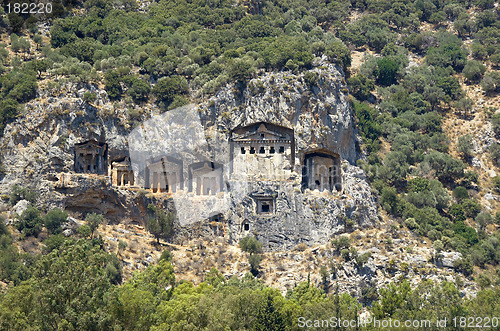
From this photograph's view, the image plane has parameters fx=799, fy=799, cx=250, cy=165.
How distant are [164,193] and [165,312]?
30145mm

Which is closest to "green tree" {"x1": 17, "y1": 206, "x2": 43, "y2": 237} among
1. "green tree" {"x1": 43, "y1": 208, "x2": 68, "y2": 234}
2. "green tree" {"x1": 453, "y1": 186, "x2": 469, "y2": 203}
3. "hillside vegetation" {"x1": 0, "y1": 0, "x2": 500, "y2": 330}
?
"hillside vegetation" {"x1": 0, "y1": 0, "x2": 500, "y2": 330}

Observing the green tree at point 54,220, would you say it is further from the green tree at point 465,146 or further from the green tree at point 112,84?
the green tree at point 465,146

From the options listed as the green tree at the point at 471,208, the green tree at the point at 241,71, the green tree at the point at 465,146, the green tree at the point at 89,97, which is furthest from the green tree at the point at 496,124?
the green tree at the point at 89,97

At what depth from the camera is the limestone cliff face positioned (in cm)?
8200

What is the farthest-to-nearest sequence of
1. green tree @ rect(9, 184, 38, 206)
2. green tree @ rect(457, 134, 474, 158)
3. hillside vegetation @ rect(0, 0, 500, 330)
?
1. green tree @ rect(457, 134, 474, 158)
2. green tree @ rect(9, 184, 38, 206)
3. hillside vegetation @ rect(0, 0, 500, 330)

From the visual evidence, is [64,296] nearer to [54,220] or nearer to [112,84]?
[54,220]

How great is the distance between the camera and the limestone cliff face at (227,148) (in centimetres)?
8200

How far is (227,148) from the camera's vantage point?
8662 centimetres

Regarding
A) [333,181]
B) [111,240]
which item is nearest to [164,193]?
[111,240]

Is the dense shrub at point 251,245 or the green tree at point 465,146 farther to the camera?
the green tree at point 465,146

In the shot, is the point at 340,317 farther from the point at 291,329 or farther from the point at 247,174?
the point at 247,174

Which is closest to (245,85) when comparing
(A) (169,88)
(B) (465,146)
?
(A) (169,88)

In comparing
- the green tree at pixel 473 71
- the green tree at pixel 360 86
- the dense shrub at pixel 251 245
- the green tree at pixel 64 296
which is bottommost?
the green tree at pixel 64 296

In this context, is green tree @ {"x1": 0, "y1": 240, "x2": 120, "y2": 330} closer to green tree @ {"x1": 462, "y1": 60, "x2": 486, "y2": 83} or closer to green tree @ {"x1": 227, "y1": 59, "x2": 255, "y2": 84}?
green tree @ {"x1": 227, "y1": 59, "x2": 255, "y2": 84}
